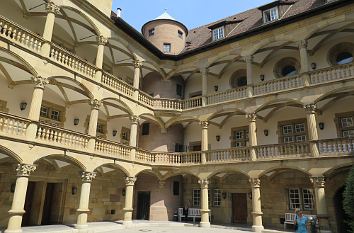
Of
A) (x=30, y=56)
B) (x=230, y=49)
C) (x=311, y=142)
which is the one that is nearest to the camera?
(x=30, y=56)

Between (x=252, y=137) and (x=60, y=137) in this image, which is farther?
(x=252, y=137)

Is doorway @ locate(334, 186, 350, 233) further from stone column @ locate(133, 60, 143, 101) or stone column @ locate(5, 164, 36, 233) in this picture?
stone column @ locate(5, 164, 36, 233)

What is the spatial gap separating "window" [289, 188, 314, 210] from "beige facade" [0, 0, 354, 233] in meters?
0.06

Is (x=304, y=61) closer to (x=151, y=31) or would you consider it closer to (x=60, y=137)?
(x=60, y=137)

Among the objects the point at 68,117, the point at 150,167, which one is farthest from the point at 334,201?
the point at 68,117

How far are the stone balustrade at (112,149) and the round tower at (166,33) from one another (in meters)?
10.7

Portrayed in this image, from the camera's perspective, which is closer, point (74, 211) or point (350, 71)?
point (350, 71)

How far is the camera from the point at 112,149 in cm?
1636

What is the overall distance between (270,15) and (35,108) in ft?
52.7

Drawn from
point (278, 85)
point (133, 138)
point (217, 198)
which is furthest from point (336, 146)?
point (133, 138)

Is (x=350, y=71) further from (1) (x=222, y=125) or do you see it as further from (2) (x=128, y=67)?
(2) (x=128, y=67)

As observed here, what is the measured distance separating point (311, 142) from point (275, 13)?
31.5ft

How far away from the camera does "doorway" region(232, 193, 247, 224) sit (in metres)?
18.7

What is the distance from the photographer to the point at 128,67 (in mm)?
21562
